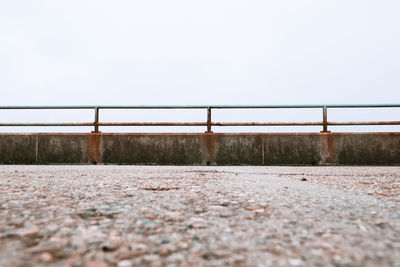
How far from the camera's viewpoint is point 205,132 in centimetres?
689

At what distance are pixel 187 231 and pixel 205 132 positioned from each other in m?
5.85

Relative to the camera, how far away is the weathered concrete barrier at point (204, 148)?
6590 millimetres

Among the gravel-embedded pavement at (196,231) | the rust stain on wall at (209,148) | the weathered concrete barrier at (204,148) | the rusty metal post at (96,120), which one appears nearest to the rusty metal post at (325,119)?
the weathered concrete barrier at (204,148)

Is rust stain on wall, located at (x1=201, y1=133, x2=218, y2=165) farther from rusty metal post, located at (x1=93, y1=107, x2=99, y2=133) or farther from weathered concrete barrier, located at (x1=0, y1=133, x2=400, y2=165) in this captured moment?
rusty metal post, located at (x1=93, y1=107, x2=99, y2=133)

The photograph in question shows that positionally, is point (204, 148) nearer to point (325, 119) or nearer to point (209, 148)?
point (209, 148)

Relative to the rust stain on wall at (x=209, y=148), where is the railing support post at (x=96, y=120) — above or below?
above

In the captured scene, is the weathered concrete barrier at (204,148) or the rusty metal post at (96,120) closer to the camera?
the weathered concrete barrier at (204,148)

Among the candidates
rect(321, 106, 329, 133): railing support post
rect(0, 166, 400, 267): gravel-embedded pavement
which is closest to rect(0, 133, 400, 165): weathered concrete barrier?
rect(321, 106, 329, 133): railing support post

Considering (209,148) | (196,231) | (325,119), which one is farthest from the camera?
(209,148)

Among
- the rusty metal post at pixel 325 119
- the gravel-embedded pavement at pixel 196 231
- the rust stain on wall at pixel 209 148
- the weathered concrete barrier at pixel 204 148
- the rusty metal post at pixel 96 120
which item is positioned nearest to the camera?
the gravel-embedded pavement at pixel 196 231

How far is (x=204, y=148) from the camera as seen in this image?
22.5 feet

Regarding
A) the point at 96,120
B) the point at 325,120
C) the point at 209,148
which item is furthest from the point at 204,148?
the point at 325,120

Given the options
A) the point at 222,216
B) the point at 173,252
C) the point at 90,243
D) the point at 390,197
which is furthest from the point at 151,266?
the point at 390,197

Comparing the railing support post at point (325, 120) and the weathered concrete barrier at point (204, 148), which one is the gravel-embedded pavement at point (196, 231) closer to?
the weathered concrete barrier at point (204, 148)
